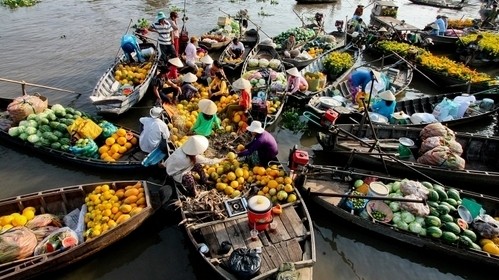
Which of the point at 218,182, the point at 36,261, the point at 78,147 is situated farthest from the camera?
the point at 78,147

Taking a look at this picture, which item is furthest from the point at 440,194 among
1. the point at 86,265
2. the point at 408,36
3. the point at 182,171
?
the point at 408,36

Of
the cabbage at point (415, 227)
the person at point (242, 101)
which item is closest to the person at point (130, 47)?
the person at point (242, 101)

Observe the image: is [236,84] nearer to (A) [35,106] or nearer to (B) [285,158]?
(B) [285,158]

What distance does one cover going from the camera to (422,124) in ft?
41.1

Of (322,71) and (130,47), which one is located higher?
(130,47)

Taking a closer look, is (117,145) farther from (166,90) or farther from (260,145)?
(260,145)

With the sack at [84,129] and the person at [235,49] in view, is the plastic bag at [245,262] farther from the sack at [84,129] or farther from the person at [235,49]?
the person at [235,49]

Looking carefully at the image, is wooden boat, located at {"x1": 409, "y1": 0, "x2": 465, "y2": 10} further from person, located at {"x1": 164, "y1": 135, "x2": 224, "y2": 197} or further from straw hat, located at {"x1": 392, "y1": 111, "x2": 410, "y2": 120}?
person, located at {"x1": 164, "y1": 135, "x2": 224, "y2": 197}

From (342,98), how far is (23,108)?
11.6m

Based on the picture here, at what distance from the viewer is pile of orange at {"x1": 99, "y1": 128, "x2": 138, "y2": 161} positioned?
10781 mm

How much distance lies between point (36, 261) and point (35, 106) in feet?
20.6

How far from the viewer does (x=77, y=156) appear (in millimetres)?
10641

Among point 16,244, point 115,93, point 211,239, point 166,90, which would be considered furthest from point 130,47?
point 211,239

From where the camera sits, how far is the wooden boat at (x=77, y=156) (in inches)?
413
